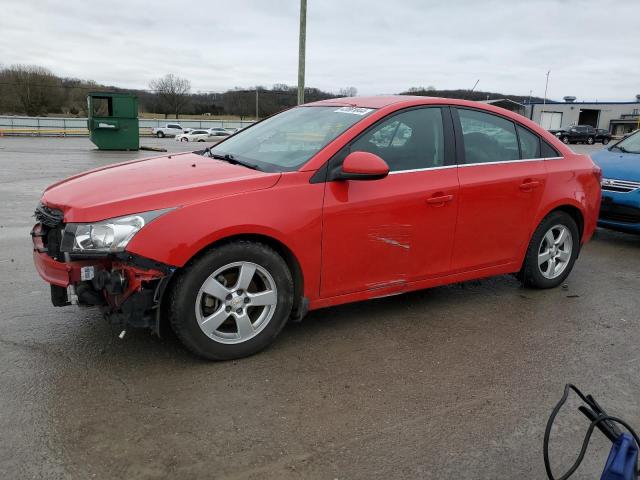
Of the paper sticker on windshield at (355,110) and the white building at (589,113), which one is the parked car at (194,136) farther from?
the paper sticker on windshield at (355,110)

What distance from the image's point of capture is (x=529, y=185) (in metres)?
4.63

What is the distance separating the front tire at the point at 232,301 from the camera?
322 cm

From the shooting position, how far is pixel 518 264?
4832mm

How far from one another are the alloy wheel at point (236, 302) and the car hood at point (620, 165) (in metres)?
5.36

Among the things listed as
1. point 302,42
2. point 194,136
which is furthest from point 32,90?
point 302,42

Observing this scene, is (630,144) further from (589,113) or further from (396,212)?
(589,113)

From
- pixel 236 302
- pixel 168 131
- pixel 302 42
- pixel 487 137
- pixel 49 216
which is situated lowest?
pixel 168 131

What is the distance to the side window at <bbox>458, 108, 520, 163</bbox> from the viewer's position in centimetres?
443

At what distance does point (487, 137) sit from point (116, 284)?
3138 millimetres

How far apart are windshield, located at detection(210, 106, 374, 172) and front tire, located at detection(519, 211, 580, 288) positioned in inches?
78.7

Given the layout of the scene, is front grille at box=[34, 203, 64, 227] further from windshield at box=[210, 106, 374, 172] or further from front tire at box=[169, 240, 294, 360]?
windshield at box=[210, 106, 374, 172]

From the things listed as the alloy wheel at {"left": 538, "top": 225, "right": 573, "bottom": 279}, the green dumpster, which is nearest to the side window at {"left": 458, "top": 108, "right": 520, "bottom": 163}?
the alloy wheel at {"left": 538, "top": 225, "right": 573, "bottom": 279}

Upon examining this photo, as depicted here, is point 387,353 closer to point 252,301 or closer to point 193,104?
point 252,301

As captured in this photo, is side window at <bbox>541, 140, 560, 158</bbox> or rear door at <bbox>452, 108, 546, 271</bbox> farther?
side window at <bbox>541, 140, 560, 158</bbox>
